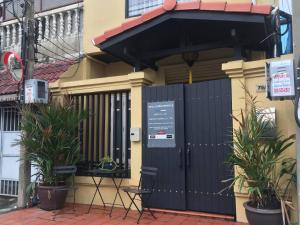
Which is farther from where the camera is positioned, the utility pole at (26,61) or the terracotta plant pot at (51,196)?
the utility pole at (26,61)

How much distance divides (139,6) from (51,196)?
5198 millimetres

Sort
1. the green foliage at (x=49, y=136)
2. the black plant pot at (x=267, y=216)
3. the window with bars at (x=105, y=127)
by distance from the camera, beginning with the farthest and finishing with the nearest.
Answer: the window with bars at (x=105, y=127) → the green foliage at (x=49, y=136) → the black plant pot at (x=267, y=216)

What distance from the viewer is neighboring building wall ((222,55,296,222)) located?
591cm

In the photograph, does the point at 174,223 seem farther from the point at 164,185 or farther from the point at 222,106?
the point at 222,106

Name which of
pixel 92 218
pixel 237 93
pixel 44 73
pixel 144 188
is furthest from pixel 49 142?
pixel 237 93

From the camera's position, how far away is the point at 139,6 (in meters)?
9.08

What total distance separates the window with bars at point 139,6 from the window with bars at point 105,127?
252 cm

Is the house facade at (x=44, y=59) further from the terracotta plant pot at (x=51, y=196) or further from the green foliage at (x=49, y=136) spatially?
the terracotta plant pot at (x=51, y=196)

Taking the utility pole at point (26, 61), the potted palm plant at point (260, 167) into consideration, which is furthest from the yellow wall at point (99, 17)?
the potted palm plant at point (260, 167)

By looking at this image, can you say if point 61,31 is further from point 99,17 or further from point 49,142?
point 49,142

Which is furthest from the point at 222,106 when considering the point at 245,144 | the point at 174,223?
the point at 174,223

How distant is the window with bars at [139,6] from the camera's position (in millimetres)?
8977

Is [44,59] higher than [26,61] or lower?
higher

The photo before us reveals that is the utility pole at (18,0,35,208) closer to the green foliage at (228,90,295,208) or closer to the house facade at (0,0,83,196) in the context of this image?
the house facade at (0,0,83,196)
